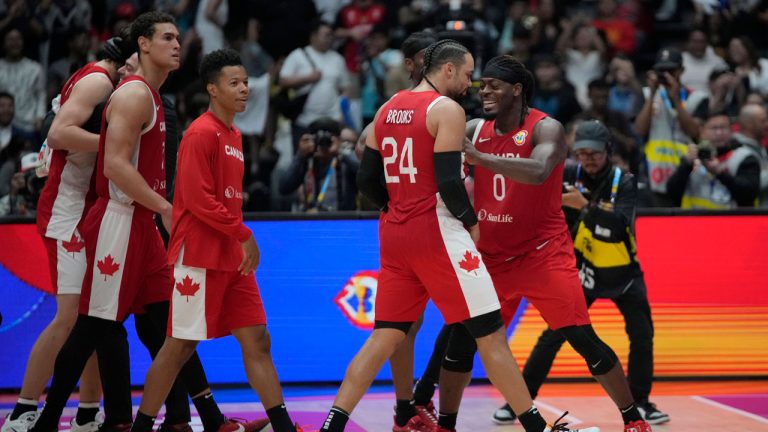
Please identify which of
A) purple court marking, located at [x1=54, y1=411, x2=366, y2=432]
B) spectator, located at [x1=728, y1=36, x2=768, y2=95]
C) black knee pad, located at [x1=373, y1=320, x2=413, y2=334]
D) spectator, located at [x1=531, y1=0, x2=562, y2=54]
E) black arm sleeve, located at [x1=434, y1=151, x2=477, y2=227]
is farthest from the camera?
spectator, located at [x1=531, y1=0, x2=562, y2=54]

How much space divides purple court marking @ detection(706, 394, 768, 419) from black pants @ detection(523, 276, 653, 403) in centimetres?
70

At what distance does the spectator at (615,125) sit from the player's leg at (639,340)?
5.82 ft

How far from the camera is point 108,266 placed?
6.40m

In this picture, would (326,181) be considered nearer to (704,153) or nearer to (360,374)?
(704,153)

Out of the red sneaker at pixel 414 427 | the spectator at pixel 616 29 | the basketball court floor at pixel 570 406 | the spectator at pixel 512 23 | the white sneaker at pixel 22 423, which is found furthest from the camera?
the spectator at pixel 616 29

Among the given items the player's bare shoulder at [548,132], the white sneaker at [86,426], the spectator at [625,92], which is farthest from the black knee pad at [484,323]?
the spectator at [625,92]

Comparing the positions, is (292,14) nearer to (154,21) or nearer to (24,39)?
(24,39)

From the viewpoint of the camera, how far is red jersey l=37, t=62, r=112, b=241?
6.66 m

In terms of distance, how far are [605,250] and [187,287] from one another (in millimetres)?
2992

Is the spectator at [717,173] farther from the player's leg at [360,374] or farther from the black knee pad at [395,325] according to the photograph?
the player's leg at [360,374]

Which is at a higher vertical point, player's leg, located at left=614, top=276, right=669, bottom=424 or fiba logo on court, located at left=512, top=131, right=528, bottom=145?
fiba logo on court, located at left=512, top=131, right=528, bottom=145

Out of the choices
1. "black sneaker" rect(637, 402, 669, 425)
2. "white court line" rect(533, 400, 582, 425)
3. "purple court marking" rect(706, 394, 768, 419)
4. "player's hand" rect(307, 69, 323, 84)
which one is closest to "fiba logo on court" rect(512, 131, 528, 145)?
"white court line" rect(533, 400, 582, 425)

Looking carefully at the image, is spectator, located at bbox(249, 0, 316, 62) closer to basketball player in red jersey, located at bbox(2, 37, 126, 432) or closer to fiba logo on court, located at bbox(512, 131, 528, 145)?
basketball player in red jersey, located at bbox(2, 37, 126, 432)

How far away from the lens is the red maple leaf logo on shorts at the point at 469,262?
19.4 ft
